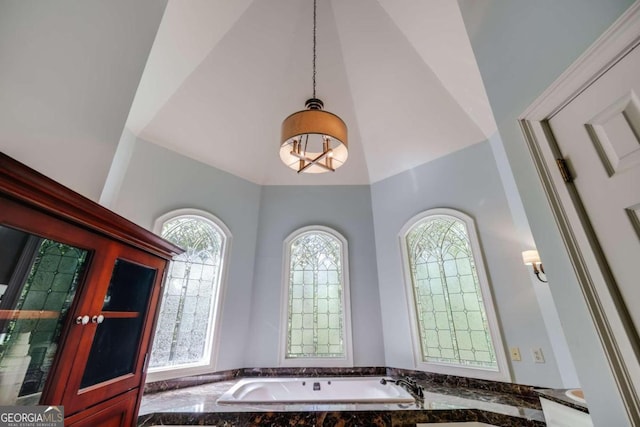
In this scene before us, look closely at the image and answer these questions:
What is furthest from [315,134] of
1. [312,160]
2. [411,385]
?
[411,385]

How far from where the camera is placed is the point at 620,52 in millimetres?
780

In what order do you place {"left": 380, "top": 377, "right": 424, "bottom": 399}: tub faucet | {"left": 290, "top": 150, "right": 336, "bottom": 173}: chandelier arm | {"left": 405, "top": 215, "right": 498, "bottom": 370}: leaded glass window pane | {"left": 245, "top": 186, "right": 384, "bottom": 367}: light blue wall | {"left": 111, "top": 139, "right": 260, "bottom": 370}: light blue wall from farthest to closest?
{"left": 245, "top": 186, "right": 384, "bottom": 367}: light blue wall, {"left": 111, "top": 139, "right": 260, "bottom": 370}: light blue wall, {"left": 405, "top": 215, "right": 498, "bottom": 370}: leaded glass window pane, {"left": 380, "top": 377, "right": 424, "bottom": 399}: tub faucet, {"left": 290, "top": 150, "right": 336, "bottom": 173}: chandelier arm

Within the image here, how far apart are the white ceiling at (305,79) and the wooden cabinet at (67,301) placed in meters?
1.88

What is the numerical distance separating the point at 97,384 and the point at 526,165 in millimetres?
2033

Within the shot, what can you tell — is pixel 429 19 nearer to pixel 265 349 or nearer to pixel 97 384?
pixel 97 384

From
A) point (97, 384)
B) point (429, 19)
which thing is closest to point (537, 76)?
point (429, 19)

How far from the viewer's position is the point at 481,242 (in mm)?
2590

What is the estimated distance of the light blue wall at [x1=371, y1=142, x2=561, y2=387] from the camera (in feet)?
7.14

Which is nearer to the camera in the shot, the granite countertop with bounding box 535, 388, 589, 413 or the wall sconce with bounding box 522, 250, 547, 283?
the granite countertop with bounding box 535, 388, 589, 413

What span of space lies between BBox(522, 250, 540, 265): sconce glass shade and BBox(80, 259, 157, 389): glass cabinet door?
2700 mm

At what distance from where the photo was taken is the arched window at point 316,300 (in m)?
3.04

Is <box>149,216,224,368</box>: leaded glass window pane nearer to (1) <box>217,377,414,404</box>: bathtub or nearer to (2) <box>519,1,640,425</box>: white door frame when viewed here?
(1) <box>217,377,414,404</box>: bathtub

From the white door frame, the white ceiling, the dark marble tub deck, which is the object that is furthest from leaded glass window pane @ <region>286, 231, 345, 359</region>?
the white door frame

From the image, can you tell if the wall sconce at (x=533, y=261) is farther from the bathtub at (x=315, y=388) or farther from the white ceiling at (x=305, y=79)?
the bathtub at (x=315, y=388)
